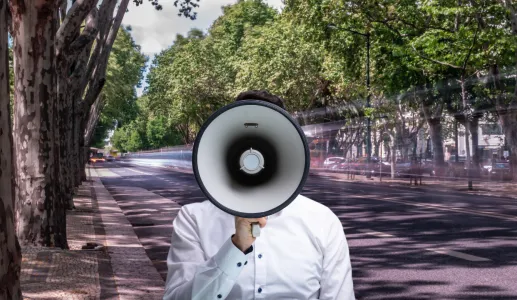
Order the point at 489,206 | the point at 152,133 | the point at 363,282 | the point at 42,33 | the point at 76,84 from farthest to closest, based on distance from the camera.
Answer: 1. the point at 152,133
2. the point at 489,206
3. the point at 76,84
4. the point at 42,33
5. the point at 363,282

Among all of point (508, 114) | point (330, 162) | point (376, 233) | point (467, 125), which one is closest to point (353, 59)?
point (330, 162)

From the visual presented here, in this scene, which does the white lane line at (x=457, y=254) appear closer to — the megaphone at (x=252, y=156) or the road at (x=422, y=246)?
the road at (x=422, y=246)

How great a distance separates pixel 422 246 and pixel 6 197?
8408mm

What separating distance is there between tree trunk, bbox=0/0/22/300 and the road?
4.53 m

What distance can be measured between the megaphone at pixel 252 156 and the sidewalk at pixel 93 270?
15.0 feet

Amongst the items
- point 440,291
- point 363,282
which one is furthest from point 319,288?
point 363,282

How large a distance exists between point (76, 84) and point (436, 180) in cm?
1996

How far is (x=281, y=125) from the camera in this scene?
2.08 meters

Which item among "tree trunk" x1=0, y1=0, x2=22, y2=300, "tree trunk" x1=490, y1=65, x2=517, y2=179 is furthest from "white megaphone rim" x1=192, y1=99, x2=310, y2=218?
"tree trunk" x1=490, y1=65, x2=517, y2=179

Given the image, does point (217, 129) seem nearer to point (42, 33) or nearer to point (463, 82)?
point (42, 33)

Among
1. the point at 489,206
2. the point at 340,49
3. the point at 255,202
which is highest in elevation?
the point at 340,49

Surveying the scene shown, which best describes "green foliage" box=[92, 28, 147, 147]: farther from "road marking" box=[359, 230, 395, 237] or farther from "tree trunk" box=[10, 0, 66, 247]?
"tree trunk" box=[10, 0, 66, 247]

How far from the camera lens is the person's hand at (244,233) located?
6.64 ft

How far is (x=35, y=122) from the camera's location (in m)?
9.90
